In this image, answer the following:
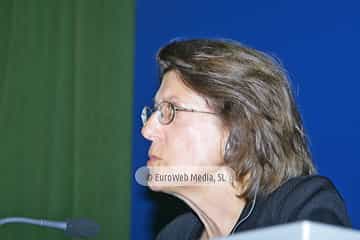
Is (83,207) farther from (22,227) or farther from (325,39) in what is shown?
(325,39)

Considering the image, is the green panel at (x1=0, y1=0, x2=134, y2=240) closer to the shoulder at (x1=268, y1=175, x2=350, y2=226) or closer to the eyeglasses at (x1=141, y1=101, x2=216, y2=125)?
the eyeglasses at (x1=141, y1=101, x2=216, y2=125)

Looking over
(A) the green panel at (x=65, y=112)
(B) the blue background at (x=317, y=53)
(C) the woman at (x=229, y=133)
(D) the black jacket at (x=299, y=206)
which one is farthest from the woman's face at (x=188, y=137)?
(A) the green panel at (x=65, y=112)

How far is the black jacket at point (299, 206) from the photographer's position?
4.80 ft

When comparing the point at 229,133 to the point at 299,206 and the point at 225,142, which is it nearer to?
the point at 225,142

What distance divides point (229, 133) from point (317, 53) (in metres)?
0.54

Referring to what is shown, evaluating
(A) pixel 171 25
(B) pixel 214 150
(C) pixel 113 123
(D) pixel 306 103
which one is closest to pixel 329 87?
(D) pixel 306 103

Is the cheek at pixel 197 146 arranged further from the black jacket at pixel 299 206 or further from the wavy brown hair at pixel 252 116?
the black jacket at pixel 299 206

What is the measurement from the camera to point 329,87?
204cm

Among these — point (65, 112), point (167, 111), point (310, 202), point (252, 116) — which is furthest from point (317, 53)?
point (65, 112)

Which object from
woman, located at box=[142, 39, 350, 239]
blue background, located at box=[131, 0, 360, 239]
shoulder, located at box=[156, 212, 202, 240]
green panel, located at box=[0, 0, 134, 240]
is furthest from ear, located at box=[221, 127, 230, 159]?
green panel, located at box=[0, 0, 134, 240]

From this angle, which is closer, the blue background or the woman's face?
the woman's face

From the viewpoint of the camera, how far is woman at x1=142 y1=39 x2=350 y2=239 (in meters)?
1.68

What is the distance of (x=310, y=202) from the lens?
58.3 inches

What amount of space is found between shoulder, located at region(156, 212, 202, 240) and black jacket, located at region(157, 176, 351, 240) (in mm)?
222
